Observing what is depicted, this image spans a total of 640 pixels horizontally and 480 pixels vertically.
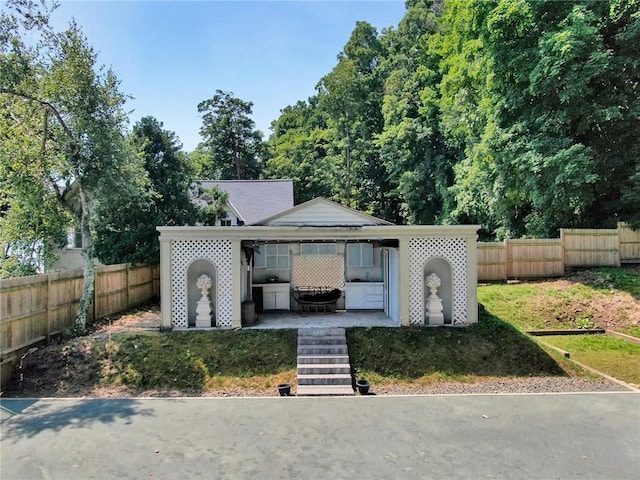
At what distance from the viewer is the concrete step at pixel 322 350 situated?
8.95 metres

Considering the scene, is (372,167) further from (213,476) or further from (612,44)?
(213,476)

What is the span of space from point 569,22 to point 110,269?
58.5 ft

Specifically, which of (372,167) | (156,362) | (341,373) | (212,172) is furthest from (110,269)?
(212,172)

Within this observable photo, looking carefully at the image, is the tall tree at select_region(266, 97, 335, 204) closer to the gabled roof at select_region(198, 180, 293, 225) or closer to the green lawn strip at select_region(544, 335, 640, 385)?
the gabled roof at select_region(198, 180, 293, 225)

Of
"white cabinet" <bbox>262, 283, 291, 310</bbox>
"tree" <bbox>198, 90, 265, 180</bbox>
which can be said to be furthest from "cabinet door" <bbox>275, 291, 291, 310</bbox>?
"tree" <bbox>198, 90, 265, 180</bbox>

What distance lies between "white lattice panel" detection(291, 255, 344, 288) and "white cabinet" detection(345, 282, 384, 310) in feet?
1.34

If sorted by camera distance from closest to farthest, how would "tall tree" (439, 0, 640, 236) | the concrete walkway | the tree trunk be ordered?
the concrete walkway < the tree trunk < "tall tree" (439, 0, 640, 236)

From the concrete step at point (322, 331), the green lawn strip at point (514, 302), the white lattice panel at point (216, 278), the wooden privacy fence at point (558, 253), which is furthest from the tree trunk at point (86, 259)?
the wooden privacy fence at point (558, 253)

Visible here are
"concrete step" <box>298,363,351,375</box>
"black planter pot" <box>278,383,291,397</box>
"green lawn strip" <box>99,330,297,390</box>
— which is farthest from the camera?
"concrete step" <box>298,363,351,375</box>

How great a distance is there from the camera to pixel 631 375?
27.9 ft

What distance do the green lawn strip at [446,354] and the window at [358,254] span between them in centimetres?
332

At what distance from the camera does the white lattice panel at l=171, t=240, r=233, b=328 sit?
1022cm

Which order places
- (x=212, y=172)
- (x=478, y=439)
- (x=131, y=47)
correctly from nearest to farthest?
(x=478, y=439), (x=131, y=47), (x=212, y=172)

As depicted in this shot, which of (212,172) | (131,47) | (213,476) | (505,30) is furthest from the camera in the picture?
(212,172)
